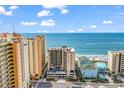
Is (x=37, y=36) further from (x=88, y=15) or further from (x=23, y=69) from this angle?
(x=88, y=15)

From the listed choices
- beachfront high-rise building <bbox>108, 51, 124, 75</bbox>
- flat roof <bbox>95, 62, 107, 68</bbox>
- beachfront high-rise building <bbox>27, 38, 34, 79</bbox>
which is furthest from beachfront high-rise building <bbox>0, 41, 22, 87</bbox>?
beachfront high-rise building <bbox>108, 51, 124, 75</bbox>

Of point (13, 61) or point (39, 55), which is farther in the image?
point (39, 55)

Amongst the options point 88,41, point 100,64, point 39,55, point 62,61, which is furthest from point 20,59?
point 100,64

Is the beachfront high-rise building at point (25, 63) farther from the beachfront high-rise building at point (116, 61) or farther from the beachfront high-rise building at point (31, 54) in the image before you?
the beachfront high-rise building at point (116, 61)

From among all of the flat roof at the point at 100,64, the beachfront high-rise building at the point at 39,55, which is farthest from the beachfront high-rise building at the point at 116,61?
the beachfront high-rise building at the point at 39,55

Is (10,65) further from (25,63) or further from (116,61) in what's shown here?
(116,61)

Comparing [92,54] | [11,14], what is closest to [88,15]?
[92,54]

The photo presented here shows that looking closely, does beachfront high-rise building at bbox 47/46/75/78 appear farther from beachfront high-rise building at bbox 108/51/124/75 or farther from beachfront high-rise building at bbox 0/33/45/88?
beachfront high-rise building at bbox 108/51/124/75
